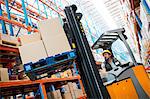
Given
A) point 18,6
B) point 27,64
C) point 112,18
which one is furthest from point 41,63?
point 112,18

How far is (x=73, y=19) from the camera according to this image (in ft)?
10.5

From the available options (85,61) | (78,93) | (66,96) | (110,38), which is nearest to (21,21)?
(78,93)

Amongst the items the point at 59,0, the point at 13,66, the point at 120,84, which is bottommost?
the point at 120,84

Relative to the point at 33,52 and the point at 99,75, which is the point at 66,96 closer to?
the point at 33,52

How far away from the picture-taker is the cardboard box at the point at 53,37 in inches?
129

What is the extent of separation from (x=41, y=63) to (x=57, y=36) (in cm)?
50

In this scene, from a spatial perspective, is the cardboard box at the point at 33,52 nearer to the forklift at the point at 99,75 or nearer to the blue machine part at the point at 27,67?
the blue machine part at the point at 27,67

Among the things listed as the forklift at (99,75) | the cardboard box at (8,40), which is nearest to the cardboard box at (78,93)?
the forklift at (99,75)

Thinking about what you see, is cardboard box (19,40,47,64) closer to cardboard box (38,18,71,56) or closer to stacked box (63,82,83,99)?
cardboard box (38,18,71,56)

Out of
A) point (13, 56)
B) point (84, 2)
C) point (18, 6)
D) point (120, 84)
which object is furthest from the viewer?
point (84, 2)

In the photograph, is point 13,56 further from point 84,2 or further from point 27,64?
point 84,2

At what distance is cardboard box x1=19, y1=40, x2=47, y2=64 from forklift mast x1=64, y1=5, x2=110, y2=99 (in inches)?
19.5

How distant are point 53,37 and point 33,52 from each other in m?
0.40

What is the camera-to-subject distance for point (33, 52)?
333cm
